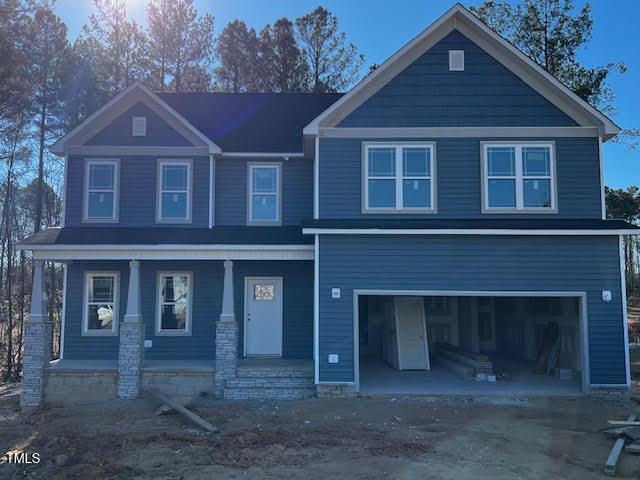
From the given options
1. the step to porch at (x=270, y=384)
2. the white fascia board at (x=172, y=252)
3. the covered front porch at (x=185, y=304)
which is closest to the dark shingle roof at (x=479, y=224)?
the white fascia board at (x=172, y=252)

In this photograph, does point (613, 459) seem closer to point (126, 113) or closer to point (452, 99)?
point (452, 99)

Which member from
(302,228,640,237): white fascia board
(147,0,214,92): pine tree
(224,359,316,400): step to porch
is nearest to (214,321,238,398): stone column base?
(224,359,316,400): step to porch

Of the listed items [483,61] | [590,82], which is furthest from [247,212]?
[590,82]

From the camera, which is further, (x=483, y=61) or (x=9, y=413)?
(x=483, y=61)

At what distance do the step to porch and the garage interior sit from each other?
130 cm

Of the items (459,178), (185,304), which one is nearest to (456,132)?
(459,178)

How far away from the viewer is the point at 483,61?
40.3 feet

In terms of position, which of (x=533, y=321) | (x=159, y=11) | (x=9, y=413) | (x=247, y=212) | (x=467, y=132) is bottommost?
(x=9, y=413)

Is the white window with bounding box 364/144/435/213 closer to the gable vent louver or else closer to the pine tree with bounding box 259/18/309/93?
the gable vent louver

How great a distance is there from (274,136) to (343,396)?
7379 millimetres

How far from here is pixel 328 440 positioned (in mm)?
8375

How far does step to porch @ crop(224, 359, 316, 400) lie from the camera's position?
37.9ft

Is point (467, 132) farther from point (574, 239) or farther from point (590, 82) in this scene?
point (590, 82)

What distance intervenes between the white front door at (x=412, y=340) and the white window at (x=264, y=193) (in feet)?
14.0
